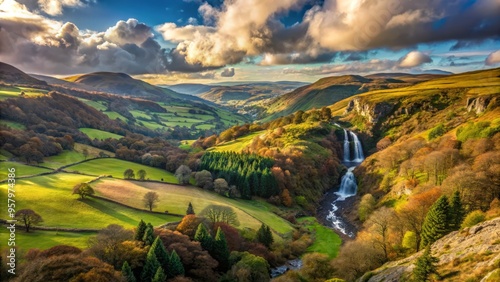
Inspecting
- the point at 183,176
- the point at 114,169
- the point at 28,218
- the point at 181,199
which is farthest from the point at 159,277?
the point at 114,169

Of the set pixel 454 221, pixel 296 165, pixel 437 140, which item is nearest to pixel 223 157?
pixel 296 165

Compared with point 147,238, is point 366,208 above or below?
below

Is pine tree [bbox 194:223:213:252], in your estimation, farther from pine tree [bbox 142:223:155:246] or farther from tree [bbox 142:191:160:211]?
tree [bbox 142:191:160:211]

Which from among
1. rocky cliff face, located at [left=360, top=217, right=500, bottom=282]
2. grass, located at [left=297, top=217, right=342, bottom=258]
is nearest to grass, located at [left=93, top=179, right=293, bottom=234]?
grass, located at [left=297, top=217, right=342, bottom=258]

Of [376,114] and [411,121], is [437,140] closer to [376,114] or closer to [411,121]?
[411,121]

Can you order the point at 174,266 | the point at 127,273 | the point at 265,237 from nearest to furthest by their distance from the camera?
the point at 127,273
the point at 174,266
the point at 265,237

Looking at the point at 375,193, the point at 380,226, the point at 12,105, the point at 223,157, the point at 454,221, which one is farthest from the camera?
the point at 12,105

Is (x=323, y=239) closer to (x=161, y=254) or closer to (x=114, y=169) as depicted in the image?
(x=161, y=254)
